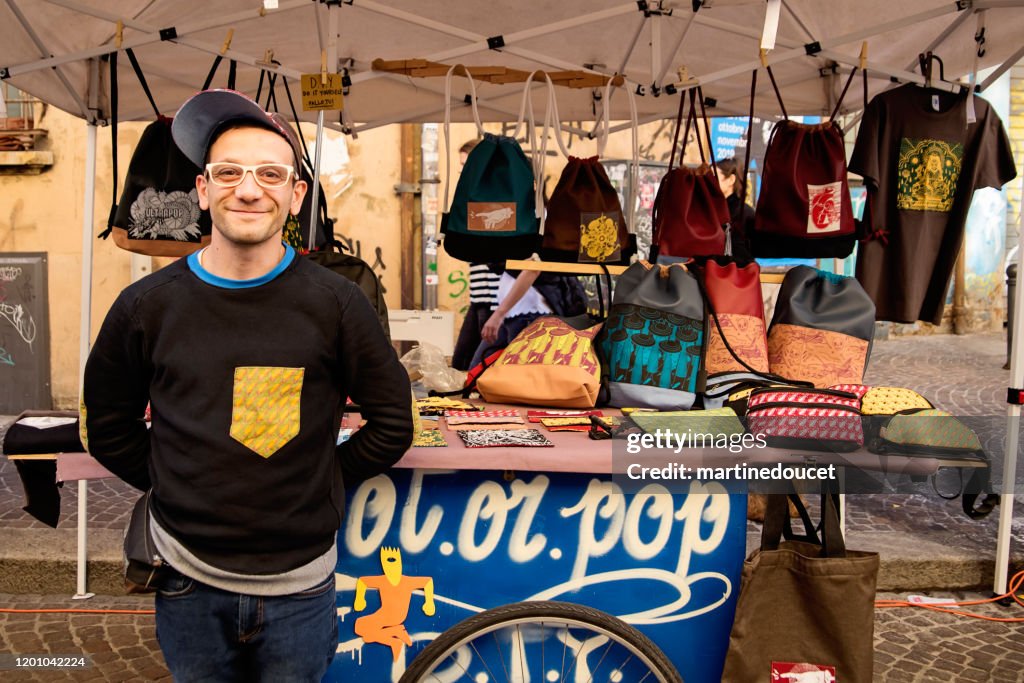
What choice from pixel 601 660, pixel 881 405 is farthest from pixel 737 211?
pixel 601 660

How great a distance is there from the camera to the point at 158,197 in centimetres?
342

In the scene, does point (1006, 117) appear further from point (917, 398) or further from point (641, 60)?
point (917, 398)

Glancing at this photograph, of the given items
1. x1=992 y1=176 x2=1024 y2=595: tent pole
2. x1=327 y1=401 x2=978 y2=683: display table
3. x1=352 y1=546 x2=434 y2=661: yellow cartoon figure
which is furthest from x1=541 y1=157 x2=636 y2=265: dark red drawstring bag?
x1=992 y1=176 x2=1024 y2=595: tent pole

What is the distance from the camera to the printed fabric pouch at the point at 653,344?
3.10 meters

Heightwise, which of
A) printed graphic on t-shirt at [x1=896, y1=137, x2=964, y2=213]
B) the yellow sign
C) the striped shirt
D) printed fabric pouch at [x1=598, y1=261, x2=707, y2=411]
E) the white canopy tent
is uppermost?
the white canopy tent

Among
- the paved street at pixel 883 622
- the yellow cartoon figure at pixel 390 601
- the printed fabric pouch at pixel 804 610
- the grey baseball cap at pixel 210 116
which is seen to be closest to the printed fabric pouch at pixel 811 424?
the printed fabric pouch at pixel 804 610

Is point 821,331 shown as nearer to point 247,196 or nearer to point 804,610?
point 804,610

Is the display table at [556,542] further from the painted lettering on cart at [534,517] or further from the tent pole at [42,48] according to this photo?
the tent pole at [42,48]

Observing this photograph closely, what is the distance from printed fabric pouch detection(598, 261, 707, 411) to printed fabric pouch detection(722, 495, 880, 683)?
86cm

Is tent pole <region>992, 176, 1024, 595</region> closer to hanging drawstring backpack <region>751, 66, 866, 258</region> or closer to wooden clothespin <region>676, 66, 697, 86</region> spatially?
hanging drawstring backpack <region>751, 66, 866, 258</region>

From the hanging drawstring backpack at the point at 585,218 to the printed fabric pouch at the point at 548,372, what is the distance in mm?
435

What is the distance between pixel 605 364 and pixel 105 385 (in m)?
1.85

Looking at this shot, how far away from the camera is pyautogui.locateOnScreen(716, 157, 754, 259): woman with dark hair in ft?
13.3

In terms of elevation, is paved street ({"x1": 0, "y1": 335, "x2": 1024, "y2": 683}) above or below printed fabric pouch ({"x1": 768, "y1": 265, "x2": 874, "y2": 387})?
below
